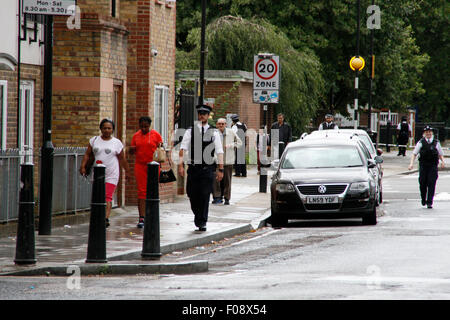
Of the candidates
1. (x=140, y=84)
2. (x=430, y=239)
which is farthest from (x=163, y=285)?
(x=140, y=84)

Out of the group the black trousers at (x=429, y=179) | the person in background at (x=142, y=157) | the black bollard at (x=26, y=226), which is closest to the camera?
the black bollard at (x=26, y=226)

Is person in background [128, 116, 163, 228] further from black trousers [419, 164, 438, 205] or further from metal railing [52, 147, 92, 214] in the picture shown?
black trousers [419, 164, 438, 205]

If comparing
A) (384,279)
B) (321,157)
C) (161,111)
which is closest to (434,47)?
(161,111)

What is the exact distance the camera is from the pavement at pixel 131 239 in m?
11.5

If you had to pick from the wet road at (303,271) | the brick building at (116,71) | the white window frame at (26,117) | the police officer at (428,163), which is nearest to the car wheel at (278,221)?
the wet road at (303,271)

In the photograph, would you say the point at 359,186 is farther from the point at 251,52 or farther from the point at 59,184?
the point at 251,52

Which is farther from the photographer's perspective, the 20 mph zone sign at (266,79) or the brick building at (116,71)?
the 20 mph zone sign at (266,79)

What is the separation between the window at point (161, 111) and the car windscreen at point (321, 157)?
381cm

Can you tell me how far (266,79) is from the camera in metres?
24.0

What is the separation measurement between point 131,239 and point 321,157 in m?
5.33

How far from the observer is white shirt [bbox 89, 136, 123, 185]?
15484mm

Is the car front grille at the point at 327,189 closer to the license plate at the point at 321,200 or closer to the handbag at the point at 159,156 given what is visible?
the license plate at the point at 321,200

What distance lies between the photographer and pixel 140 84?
2086 centimetres

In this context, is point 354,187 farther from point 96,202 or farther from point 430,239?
point 96,202
